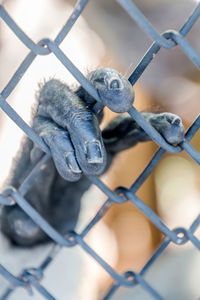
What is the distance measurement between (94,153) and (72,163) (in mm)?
61

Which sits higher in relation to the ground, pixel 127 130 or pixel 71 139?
pixel 71 139

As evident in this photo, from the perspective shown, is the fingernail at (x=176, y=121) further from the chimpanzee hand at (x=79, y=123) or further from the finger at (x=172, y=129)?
the chimpanzee hand at (x=79, y=123)

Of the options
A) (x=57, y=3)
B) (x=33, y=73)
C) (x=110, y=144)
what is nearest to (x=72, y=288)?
(x=110, y=144)

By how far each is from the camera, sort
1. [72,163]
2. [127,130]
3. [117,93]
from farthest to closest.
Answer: [127,130] < [72,163] < [117,93]

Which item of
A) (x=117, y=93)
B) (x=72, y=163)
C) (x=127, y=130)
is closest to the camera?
(x=117, y=93)

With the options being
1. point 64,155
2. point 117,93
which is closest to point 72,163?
point 64,155

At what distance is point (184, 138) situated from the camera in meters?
0.78

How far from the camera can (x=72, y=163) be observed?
0.77 m

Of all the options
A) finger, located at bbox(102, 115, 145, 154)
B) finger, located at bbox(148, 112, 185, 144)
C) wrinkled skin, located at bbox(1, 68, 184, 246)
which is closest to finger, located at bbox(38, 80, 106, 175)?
wrinkled skin, located at bbox(1, 68, 184, 246)

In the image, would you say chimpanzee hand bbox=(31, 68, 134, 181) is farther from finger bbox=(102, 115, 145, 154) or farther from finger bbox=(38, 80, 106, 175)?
finger bbox=(102, 115, 145, 154)

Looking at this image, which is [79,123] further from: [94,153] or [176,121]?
[176,121]

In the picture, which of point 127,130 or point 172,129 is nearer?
point 172,129

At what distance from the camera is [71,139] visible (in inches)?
31.7

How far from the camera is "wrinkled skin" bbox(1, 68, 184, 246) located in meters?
0.74
